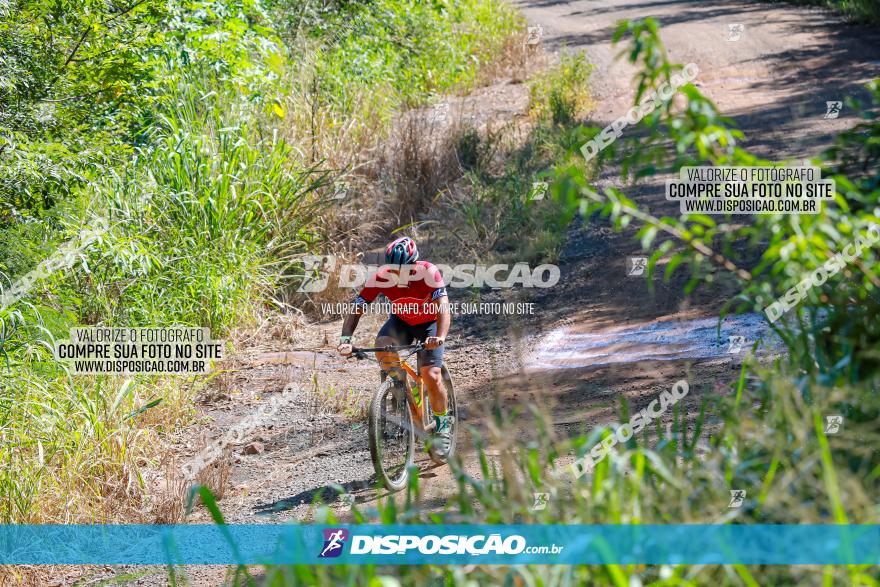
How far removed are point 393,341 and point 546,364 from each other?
100 inches

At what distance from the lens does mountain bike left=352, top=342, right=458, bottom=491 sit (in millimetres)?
6352

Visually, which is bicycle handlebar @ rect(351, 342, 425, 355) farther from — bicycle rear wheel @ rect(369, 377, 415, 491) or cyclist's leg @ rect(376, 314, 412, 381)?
bicycle rear wheel @ rect(369, 377, 415, 491)

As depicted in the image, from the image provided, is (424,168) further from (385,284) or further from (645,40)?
(645,40)

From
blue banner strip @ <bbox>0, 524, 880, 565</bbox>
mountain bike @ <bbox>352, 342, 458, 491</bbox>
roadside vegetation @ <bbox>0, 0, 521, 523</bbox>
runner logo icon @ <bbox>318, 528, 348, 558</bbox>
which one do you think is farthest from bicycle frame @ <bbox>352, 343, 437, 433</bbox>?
blue banner strip @ <bbox>0, 524, 880, 565</bbox>

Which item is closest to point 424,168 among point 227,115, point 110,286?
point 227,115

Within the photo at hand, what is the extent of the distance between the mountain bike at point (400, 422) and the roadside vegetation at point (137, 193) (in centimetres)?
162

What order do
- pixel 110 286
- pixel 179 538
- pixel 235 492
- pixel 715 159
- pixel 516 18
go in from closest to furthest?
pixel 715 159 < pixel 179 538 < pixel 235 492 < pixel 110 286 < pixel 516 18

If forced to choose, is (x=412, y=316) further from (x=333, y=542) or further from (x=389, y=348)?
(x=333, y=542)

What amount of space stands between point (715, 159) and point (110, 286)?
652cm

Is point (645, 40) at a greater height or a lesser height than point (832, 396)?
greater

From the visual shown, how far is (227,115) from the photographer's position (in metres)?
10.4

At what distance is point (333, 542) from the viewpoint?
3379 mm

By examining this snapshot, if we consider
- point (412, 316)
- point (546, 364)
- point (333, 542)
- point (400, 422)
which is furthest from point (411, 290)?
point (333, 542)

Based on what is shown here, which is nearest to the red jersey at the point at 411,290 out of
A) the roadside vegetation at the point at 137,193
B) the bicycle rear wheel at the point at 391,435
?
the bicycle rear wheel at the point at 391,435
